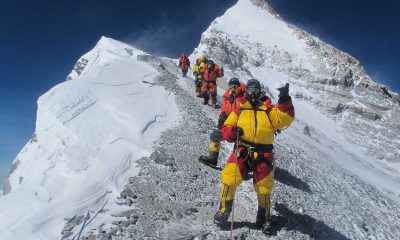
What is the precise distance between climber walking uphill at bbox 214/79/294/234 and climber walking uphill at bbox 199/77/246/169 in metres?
1.80

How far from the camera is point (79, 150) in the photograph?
9.62 metres

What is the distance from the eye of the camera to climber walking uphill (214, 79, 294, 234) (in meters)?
6.88

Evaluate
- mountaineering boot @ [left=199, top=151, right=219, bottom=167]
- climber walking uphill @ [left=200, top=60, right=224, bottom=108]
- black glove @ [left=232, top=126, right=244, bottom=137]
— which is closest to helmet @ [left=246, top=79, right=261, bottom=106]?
black glove @ [left=232, top=126, right=244, bottom=137]

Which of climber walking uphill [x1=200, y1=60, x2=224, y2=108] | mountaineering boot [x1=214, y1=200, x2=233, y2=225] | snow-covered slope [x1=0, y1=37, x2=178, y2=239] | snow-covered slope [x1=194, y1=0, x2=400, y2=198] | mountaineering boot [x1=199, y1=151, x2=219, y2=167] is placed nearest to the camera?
mountaineering boot [x1=214, y1=200, x2=233, y2=225]

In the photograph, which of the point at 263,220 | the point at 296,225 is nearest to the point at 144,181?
the point at 263,220

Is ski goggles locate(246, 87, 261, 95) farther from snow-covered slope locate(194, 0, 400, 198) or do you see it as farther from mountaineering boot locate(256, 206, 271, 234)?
snow-covered slope locate(194, 0, 400, 198)

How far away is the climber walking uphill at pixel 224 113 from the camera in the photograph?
9.45 meters

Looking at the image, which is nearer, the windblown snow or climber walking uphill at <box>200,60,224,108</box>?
the windblown snow

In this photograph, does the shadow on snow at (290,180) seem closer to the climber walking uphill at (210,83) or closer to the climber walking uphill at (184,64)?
the climber walking uphill at (210,83)

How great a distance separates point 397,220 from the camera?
10469mm

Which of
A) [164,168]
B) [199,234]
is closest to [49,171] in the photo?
[164,168]

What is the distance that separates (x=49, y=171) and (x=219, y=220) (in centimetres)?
385

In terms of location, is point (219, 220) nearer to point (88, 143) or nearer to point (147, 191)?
point (147, 191)

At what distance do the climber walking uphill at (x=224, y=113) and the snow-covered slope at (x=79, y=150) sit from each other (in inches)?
61.3
